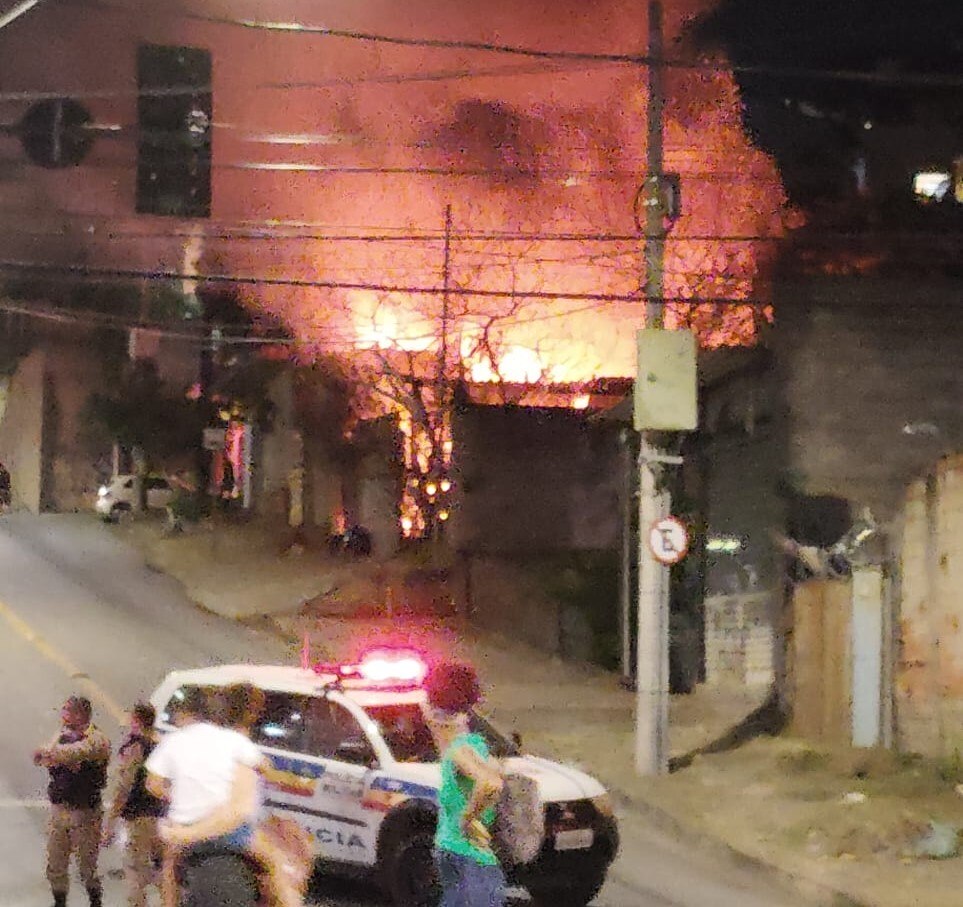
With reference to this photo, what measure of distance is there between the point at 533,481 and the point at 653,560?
16.3 m

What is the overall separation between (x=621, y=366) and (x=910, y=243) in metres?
13.3

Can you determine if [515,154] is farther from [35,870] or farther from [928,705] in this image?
[35,870]

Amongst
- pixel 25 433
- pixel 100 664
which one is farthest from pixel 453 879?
pixel 25 433

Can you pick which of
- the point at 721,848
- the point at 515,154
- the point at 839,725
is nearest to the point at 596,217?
the point at 515,154

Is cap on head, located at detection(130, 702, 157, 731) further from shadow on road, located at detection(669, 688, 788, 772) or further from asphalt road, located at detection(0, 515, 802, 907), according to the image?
shadow on road, located at detection(669, 688, 788, 772)

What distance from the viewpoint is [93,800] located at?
8.46 metres

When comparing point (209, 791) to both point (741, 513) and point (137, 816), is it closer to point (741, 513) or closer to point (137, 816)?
point (137, 816)

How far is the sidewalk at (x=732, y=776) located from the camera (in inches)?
387

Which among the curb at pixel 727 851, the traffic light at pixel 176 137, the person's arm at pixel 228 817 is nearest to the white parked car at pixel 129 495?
the curb at pixel 727 851

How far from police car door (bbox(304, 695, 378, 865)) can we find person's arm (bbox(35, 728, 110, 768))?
1438 millimetres

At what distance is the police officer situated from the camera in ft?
27.2

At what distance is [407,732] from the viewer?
29.5 feet

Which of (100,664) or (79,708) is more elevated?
(79,708)

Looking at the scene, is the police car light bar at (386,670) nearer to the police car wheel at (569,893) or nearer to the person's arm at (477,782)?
the police car wheel at (569,893)
